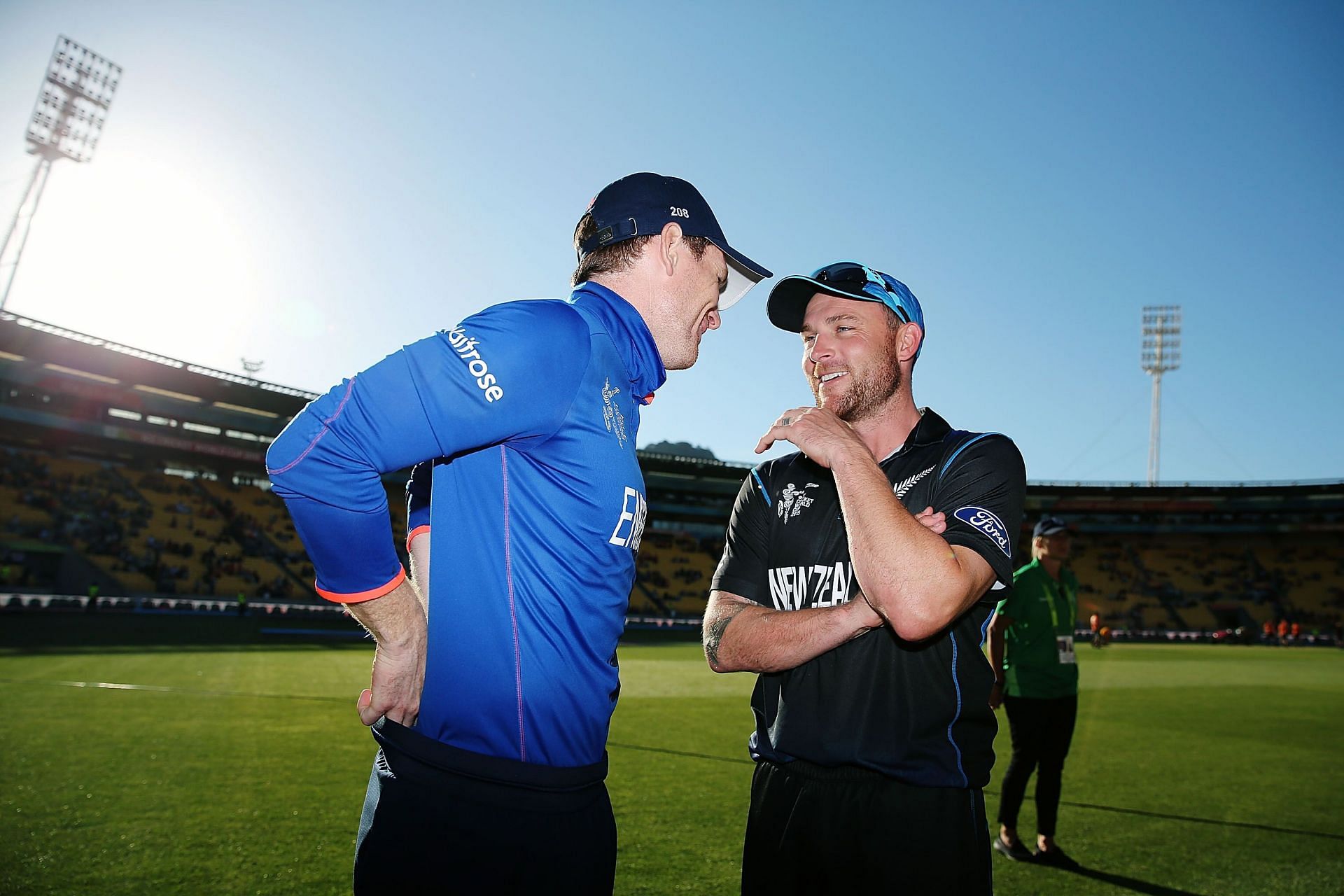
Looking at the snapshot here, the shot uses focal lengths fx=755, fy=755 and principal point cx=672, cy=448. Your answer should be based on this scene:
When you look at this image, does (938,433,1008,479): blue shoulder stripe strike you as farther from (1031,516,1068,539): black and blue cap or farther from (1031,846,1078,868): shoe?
(1031,516,1068,539): black and blue cap

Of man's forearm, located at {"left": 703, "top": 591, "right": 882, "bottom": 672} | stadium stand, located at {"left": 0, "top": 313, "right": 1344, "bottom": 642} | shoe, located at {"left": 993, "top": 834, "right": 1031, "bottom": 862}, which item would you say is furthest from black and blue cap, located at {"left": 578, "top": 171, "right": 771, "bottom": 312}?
stadium stand, located at {"left": 0, "top": 313, "right": 1344, "bottom": 642}

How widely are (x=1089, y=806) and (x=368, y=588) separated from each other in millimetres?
7549

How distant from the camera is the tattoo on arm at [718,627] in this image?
8.91ft

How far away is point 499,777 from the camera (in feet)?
5.62

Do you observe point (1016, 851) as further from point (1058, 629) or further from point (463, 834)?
point (463, 834)

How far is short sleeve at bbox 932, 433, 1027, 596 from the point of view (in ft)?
7.52

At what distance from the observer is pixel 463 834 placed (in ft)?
5.49

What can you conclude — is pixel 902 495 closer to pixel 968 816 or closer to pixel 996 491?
pixel 996 491

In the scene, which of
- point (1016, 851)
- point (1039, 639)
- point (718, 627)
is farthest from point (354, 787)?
point (1039, 639)

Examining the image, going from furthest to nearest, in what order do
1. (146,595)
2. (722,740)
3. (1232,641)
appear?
(1232,641), (146,595), (722,740)

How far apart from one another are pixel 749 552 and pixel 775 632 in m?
0.47

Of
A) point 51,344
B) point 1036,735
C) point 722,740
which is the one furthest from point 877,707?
point 51,344

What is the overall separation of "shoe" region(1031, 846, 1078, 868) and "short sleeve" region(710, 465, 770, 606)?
430 centimetres

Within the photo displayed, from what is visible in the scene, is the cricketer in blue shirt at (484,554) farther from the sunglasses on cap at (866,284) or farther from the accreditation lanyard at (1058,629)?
the accreditation lanyard at (1058,629)
